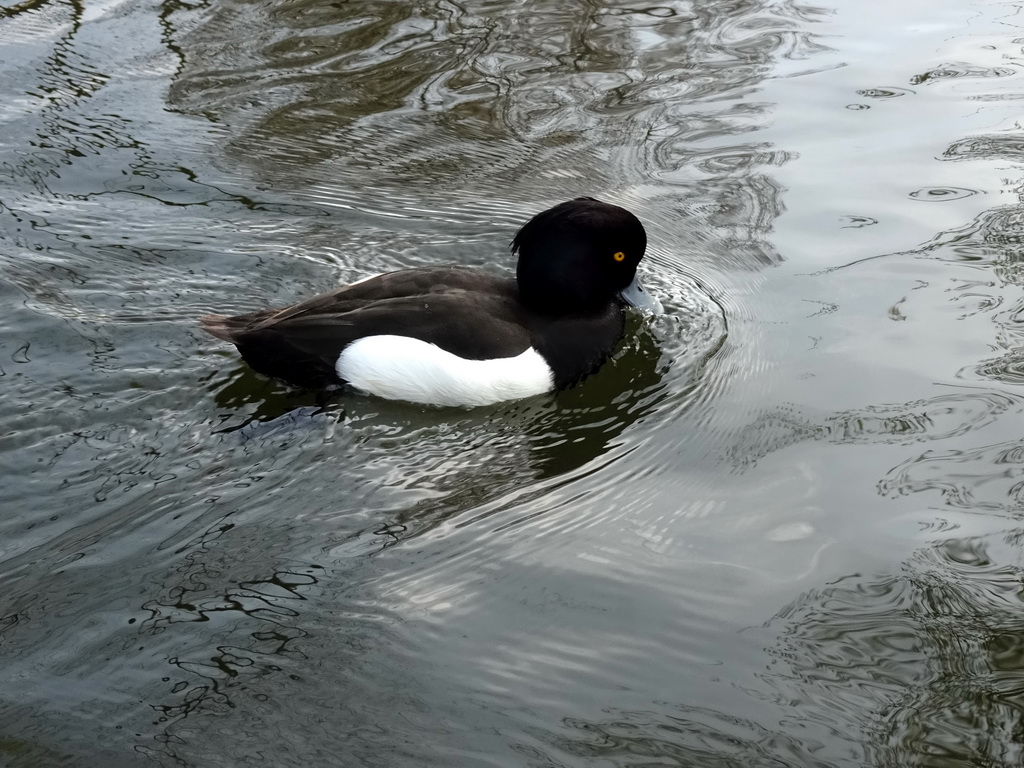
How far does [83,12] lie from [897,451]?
22.3 ft

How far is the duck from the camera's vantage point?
465 centimetres

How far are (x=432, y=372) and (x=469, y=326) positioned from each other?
0.26 m

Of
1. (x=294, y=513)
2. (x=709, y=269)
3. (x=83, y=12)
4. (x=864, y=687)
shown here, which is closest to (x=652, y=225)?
(x=709, y=269)

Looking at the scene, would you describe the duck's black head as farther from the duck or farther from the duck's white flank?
the duck's white flank

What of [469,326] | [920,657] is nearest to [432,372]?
[469,326]

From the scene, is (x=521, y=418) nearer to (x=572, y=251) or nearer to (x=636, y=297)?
(x=572, y=251)

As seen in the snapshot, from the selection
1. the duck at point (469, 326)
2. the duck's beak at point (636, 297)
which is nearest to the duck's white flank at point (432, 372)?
the duck at point (469, 326)

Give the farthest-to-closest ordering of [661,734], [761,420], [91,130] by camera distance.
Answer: [91,130]
[761,420]
[661,734]

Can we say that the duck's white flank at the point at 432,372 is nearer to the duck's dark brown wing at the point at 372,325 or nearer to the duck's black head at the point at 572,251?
the duck's dark brown wing at the point at 372,325

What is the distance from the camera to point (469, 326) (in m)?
4.68

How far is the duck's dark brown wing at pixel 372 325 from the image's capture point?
4652mm

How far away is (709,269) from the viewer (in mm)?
5641

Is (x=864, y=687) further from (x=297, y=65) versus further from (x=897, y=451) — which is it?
(x=297, y=65)

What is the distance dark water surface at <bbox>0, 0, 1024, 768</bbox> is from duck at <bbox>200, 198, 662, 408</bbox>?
0.47 feet
